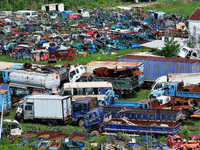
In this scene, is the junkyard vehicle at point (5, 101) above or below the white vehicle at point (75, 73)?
below

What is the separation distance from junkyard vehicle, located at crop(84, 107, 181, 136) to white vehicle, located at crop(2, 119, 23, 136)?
359 centimetres

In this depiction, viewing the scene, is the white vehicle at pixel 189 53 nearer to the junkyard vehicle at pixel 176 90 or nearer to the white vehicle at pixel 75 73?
the junkyard vehicle at pixel 176 90

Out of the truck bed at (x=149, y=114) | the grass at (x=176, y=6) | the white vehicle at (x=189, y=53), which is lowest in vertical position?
the truck bed at (x=149, y=114)

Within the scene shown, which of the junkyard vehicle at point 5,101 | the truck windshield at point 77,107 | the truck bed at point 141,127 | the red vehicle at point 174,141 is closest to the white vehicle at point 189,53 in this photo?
the truck windshield at point 77,107

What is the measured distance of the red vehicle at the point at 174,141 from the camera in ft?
62.5

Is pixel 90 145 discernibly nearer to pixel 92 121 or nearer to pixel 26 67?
pixel 92 121

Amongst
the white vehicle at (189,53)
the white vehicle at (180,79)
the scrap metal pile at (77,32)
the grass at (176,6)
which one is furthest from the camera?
the grass at (176,6)

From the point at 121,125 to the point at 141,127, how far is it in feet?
3.40

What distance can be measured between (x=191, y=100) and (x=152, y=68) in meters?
8.98

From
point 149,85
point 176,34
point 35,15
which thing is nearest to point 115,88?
point 149,85

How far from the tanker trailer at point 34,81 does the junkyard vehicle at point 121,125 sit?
761 centimetres

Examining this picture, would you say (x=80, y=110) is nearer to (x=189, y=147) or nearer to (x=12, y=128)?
(x=12, y=128)

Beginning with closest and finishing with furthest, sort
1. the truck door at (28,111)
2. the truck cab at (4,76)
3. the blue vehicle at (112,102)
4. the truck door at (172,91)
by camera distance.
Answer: the truck door at (28,111), the blue vehicle at (112,102), the truck door at (172,91), the truck cab at (4,76)

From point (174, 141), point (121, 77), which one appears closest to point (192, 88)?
point (121, 77)
